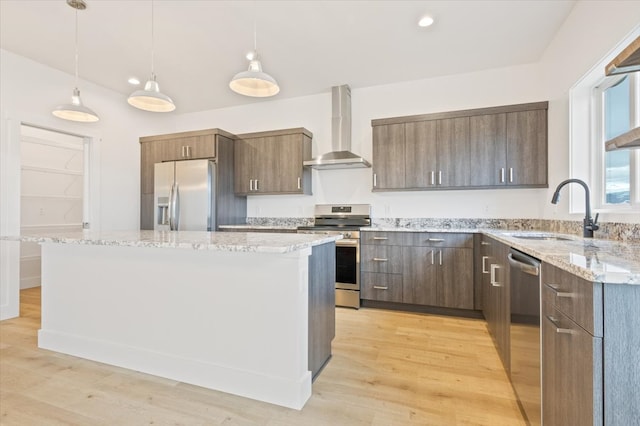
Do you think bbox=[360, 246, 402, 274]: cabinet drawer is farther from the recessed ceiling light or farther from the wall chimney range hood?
the recessed ceiling light

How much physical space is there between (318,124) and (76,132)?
3.12 m

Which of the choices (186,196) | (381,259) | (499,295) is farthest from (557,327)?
(186,196)

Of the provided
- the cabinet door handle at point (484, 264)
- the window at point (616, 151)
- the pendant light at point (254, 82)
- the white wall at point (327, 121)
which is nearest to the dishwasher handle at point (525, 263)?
the white wall at point (327, 121)

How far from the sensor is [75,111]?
2477 mm

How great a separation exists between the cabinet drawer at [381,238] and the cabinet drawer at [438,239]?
87 mm

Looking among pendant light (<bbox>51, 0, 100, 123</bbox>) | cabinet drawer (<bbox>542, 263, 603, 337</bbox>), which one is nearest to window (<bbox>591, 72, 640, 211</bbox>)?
cabinet drawer (<bbox>542, 263, 603, 337</bbox>)

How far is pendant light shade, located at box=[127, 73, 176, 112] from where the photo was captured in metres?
2.24

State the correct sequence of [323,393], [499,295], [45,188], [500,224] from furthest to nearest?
[45,188], [500,224], [499,295], [323,393]

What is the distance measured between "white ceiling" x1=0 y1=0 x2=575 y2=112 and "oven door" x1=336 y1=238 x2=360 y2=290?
2.10 m

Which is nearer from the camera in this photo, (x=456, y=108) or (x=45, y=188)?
(x=456, y=108)

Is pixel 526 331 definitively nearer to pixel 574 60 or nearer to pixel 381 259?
pixel 381 259

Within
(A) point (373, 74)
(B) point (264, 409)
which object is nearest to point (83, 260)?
(B) point (264, 409)

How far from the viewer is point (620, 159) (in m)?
2.14

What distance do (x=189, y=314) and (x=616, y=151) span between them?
3.21 metres
